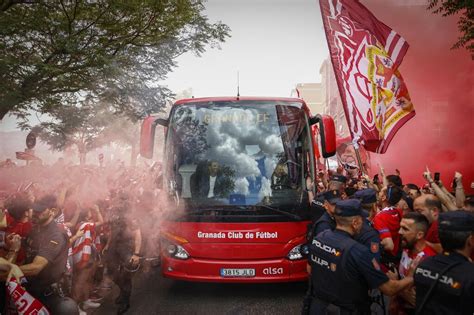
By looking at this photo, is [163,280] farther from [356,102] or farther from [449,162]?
[449,162]

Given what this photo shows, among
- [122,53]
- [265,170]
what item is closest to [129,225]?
[265,170]

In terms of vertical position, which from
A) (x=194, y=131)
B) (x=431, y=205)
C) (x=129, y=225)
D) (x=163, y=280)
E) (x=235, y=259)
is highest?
(x=194, y=131)

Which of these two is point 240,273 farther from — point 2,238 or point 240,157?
point 2,238

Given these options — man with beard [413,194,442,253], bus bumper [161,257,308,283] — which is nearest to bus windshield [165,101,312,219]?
bus bumper [161,257,308,283]

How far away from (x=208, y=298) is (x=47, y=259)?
8.89 ft

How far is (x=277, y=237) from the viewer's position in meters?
5.89

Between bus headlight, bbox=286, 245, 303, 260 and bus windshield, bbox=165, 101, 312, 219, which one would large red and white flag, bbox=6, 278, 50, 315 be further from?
bus headlight, bbox=286, 245, 303, 260

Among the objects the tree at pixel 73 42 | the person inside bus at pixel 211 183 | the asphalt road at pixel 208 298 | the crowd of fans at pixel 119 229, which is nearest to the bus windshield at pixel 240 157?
the person inside bus at pixel 211 183

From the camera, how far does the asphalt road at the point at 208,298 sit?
564 cm

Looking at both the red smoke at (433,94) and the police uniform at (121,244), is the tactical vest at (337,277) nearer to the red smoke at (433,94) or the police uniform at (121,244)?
the police uniform at (121,244)

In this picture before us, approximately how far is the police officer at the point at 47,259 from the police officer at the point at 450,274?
3.31 m

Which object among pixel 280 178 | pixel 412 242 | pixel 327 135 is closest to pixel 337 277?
pixel 412 242

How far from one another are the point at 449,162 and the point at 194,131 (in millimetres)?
13803

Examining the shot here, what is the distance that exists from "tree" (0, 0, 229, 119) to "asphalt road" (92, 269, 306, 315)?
4.52 meters
